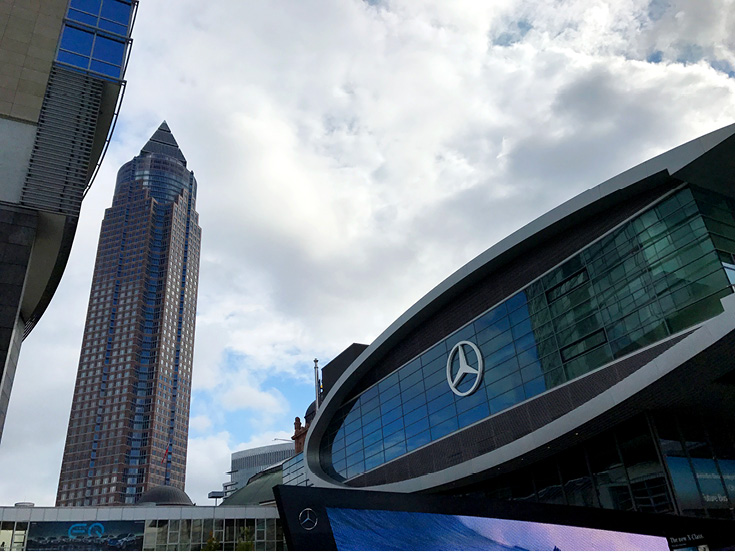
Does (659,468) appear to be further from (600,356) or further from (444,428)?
(444,428)

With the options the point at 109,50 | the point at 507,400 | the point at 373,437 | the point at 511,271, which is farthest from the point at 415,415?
the point at 109,50

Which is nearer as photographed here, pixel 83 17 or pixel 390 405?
pixel 83 17

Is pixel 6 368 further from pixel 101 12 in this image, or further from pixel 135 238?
pixel 135 238

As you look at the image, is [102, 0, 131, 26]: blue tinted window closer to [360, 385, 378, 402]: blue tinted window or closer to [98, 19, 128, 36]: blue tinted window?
[98, 19, 128, 36]: blue tinted window

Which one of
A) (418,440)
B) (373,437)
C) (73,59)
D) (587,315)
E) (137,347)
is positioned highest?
(137,347)

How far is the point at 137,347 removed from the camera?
146m

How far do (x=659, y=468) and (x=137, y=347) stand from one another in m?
139

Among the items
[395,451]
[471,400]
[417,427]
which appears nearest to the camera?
[471,400]

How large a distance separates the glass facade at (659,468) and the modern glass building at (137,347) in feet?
404

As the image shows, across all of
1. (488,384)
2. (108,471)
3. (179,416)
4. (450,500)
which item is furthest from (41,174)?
(179,416)

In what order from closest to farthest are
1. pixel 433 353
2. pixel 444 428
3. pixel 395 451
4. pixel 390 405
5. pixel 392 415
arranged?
pixel 444 428
pixel 433 353
pixel 395 451
pixel 392 415
pixel 390 405

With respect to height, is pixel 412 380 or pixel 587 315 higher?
pixel 412 380

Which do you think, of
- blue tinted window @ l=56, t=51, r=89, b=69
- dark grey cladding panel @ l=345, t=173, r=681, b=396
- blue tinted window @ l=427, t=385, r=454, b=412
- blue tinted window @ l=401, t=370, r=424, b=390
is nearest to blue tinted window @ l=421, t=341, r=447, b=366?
dark grey cladding panel @ l=345, t=173, r=681, b=396

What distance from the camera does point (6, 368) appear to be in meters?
24.5
